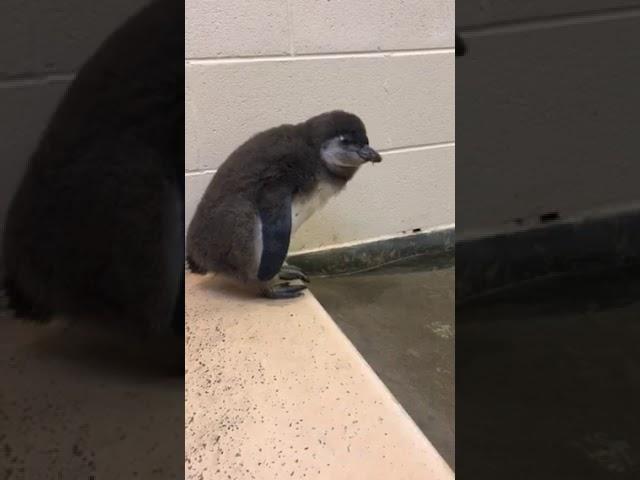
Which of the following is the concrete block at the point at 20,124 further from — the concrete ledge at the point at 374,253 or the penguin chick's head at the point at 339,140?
the concrete ledge at the point at 374,253

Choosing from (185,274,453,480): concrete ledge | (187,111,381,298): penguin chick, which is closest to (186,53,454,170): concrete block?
(187,111,381,298): penguin chick

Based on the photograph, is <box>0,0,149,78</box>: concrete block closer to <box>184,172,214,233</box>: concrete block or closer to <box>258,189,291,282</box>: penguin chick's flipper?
<box>258,189,291,282</box>: penguin chick's flipper

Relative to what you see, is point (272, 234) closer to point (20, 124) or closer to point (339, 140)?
point (339, 140)

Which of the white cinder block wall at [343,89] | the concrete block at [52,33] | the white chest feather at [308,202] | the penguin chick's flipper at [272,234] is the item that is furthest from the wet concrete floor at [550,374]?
the white cinder block wall at [343,89]

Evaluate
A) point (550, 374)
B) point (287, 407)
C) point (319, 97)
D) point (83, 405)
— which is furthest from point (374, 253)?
point (83, 405)

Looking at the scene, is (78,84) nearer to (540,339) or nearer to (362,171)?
(540,339)

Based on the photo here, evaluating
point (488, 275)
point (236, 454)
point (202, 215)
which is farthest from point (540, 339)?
point (202, 215)

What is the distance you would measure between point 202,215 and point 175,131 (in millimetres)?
1193

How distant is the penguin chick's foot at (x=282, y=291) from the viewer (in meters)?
1.46

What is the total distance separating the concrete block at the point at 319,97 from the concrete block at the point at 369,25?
41mm

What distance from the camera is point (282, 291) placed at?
148 centimetres

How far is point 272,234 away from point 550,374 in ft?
3.21

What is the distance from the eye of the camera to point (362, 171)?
6.31ft

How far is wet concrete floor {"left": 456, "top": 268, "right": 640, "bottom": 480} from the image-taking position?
41 cm
